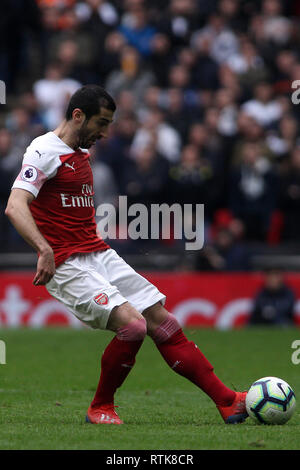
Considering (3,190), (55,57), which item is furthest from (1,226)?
(55,57)

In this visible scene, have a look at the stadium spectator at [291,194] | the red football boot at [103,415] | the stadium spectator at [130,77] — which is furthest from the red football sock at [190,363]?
the stadium spectator at [130,77]

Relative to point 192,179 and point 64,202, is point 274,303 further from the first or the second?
point 64,202

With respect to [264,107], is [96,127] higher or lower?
lower

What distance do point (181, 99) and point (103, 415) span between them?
34.3 feet

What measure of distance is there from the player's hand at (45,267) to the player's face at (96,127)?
36.5 inches

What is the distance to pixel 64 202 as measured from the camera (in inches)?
267

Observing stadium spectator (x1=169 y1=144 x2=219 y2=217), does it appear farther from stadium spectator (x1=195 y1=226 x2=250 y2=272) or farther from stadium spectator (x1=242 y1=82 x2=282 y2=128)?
stadium spectator (x1=242 y1=82 x2=282 y2=128)

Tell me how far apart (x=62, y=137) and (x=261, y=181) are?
8618mm

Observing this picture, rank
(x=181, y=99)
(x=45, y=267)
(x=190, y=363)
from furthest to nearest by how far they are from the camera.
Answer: (x=181, y=99) < (x=190, y=363) < (x=45, y=267)

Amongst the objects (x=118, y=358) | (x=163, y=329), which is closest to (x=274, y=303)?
(x=163, y=329)

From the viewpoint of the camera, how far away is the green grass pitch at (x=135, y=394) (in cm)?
588

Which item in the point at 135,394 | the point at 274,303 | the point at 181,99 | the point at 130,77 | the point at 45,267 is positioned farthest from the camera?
the point at 130,77

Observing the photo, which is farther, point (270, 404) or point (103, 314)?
point (270, 404)

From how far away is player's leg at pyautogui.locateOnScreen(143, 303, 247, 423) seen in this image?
22.4 feet
